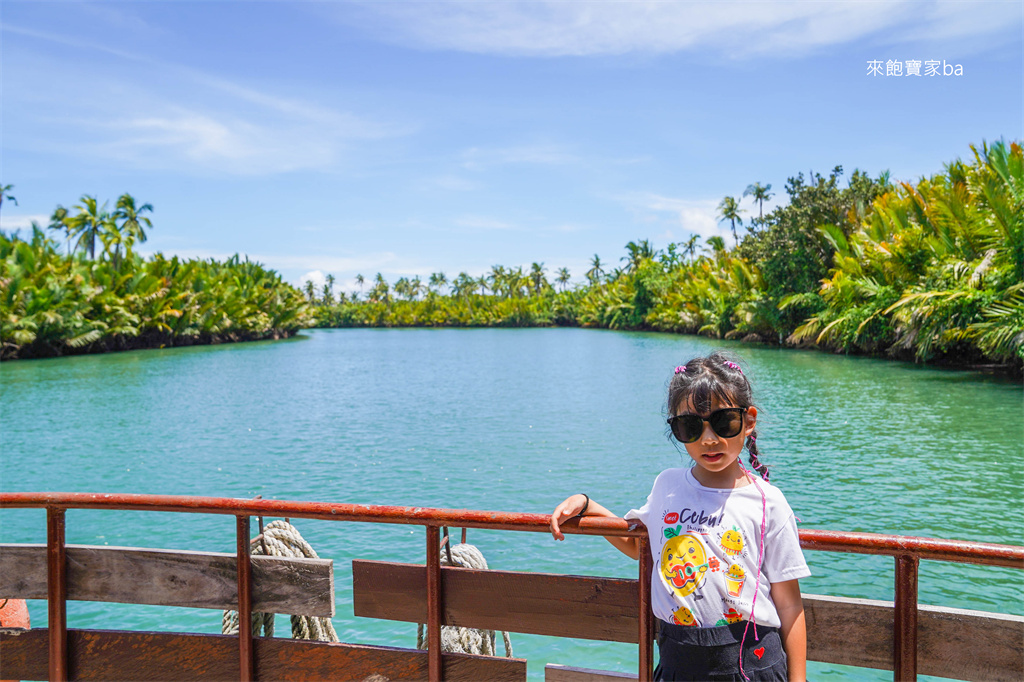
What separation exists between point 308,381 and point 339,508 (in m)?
28.5

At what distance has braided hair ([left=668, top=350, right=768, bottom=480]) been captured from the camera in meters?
2.11

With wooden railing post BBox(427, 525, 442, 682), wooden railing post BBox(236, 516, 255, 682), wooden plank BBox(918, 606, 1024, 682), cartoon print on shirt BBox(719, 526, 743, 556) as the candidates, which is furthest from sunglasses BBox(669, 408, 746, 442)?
wooden railing post BBox(236, 516, 255, 682)

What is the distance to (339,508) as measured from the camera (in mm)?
2293

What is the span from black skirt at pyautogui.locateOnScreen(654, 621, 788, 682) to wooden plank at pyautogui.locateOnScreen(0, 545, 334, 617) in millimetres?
1170

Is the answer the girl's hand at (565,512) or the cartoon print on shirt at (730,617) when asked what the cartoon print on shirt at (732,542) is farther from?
the girl's hand at (565,512)

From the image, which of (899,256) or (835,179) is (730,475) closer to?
(899,256)

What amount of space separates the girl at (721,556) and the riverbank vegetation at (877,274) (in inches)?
765

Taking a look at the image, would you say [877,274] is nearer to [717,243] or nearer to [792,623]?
[792,623]

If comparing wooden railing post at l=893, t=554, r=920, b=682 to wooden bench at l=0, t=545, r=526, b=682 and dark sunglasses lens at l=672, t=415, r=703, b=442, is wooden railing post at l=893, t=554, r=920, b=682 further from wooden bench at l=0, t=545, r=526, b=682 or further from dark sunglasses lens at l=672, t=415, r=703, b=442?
wooden bench at l=0, t=545, r=526, b=682

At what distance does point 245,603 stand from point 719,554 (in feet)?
5.07

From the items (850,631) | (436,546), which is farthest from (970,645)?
(436,546)

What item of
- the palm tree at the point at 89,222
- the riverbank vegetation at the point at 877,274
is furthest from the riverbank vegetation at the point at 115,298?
the riverbank vegetation at the point at 877,274

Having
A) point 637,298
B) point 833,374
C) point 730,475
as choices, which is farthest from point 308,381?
point 637,298

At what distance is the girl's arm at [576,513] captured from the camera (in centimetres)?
206
